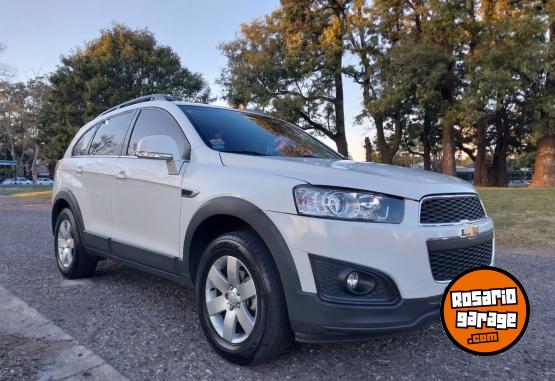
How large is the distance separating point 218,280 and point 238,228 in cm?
37

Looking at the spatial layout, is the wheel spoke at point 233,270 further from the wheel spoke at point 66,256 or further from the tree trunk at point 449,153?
the tree trunk at point 449,153

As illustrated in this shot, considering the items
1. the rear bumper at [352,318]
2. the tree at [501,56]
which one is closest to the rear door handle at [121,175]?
A: the rear bumper at [352,318]

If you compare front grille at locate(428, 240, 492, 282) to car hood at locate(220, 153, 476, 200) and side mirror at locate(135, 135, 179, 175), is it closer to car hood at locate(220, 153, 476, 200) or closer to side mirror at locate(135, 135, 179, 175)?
car hood at locate(220, 153, 476, 200)

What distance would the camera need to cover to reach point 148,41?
23109mm

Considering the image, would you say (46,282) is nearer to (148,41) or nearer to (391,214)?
(391,214)

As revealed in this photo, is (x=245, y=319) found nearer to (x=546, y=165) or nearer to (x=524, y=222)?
(x=524, y=222)

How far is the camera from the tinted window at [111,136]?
4508 millimetres

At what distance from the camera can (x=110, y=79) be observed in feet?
70.4

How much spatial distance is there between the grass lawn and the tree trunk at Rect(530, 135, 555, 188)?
35.4 feet

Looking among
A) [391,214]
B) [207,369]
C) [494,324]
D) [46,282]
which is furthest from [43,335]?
[494,324]

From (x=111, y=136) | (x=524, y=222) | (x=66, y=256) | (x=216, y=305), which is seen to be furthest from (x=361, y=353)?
(x=524, y=222)

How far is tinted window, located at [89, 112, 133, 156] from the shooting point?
451cm

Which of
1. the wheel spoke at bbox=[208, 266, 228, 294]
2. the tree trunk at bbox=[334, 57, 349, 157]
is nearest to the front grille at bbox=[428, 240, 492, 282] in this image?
the wheel spoke at bbox=[208, 266, 228, 294]

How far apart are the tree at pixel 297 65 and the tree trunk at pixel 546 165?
33.3 feet
